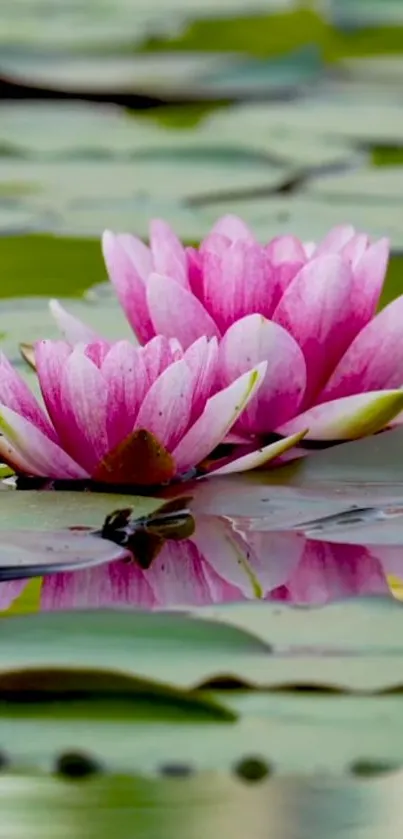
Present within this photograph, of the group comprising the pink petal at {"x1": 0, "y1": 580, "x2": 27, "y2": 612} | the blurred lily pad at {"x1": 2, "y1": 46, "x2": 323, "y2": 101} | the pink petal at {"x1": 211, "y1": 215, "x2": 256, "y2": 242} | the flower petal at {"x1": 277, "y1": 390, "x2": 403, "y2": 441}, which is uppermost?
the blurred lily pad at {"x1": 2, "y1": 46, "x2": 323, "y2": 101}

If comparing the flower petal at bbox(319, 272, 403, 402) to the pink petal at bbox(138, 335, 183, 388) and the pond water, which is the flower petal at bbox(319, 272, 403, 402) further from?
the pink petal at bbox(138, 335, 183, 388)

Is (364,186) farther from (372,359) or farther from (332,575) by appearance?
(332,575)

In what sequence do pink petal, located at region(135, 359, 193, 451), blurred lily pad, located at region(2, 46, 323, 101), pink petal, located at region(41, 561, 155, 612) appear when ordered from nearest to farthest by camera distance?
1. pink petal, located at region(41, 561, 155, 612)
2. pink petal, located at region(135, 359, 193, 451)
3. blurred lily pad, located at region(2, 46, 323, 101)

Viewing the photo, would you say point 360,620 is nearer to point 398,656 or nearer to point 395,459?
point 398,656

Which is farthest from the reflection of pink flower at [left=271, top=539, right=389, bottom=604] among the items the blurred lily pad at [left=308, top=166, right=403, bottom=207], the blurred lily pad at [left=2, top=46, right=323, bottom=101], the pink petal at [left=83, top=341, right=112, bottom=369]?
the blurred lily pad at [left=2, top=46, right=323, bottom=101]

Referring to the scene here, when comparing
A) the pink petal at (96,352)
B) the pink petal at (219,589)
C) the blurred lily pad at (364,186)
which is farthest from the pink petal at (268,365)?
the blurred lily pad at (364,186)

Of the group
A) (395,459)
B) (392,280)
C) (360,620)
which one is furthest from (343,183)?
(360,620)
